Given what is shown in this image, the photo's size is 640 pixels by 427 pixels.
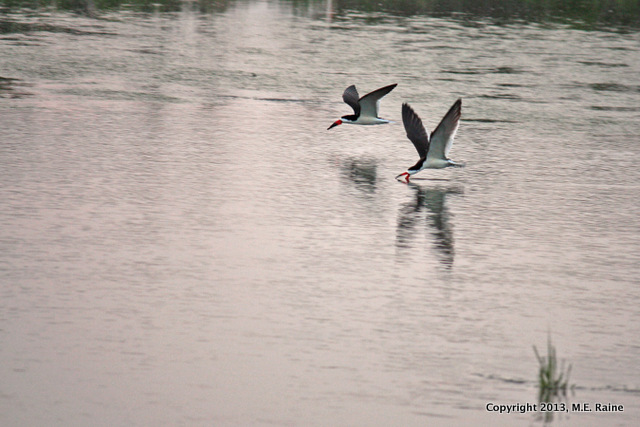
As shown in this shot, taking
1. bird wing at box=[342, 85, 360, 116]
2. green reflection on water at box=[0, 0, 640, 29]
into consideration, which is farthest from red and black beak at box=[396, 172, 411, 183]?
green reflection on water at box=[0, 0, 640, 29]

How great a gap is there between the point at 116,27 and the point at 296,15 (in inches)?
166

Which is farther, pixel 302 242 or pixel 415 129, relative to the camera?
pixel 415 129

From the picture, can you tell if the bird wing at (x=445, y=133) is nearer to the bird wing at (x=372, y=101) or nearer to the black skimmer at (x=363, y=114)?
the bird wing at (x=372, y=101)

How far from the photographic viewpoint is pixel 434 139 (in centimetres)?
1047

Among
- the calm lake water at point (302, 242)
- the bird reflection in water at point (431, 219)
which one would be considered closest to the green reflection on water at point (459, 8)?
the calm lake water at point (302, 242)

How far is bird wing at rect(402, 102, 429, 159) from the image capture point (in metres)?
11.2

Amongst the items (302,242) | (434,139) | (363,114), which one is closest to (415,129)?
(434,139)

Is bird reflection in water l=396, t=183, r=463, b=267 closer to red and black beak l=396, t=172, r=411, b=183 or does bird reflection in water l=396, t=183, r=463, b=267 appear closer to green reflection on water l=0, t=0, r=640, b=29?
Answer: red and black beak l=396, t=172, r=411, b=183

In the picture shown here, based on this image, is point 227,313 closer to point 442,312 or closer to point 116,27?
point 442,312

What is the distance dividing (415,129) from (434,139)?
0.86 metres

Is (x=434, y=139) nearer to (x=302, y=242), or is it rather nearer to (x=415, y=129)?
(x=415, y=129)

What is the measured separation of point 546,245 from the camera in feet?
28.9

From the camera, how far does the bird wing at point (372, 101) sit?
1243 cm

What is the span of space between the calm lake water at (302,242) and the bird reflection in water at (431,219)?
0.03m
